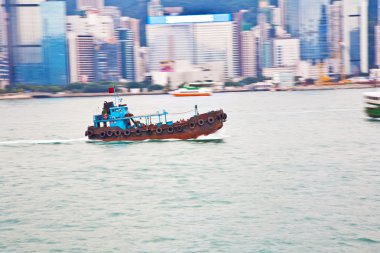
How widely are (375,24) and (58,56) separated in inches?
3024

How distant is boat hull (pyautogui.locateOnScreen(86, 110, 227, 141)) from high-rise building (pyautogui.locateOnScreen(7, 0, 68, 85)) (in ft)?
489

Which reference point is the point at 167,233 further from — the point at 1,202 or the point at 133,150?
the point at 133,150

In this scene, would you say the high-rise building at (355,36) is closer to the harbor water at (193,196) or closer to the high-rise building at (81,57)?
the high-rise building at (81,57)

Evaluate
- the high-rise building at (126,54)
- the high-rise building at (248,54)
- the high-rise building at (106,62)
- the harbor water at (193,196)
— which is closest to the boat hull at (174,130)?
the harbor water at (193,196)

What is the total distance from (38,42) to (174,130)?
163512mm

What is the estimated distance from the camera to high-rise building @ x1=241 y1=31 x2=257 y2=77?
189500 millimetres

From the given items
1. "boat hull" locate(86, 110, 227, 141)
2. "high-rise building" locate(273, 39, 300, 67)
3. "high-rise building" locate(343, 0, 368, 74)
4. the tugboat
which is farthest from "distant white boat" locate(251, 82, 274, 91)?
"boat hull" locate(86, 110, 227, 141)

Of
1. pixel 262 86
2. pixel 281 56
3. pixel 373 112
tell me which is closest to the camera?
pixel 373 112

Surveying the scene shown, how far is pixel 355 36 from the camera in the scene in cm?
19138

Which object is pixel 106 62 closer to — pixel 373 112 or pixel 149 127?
pixel 373 112

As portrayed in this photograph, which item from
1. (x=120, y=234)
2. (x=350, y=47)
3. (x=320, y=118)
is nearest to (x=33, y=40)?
(x=350, y=47)

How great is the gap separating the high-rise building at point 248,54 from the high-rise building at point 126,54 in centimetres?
2716

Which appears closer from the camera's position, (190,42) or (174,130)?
(174,130)

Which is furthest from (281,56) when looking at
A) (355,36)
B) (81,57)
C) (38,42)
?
(38,42)
